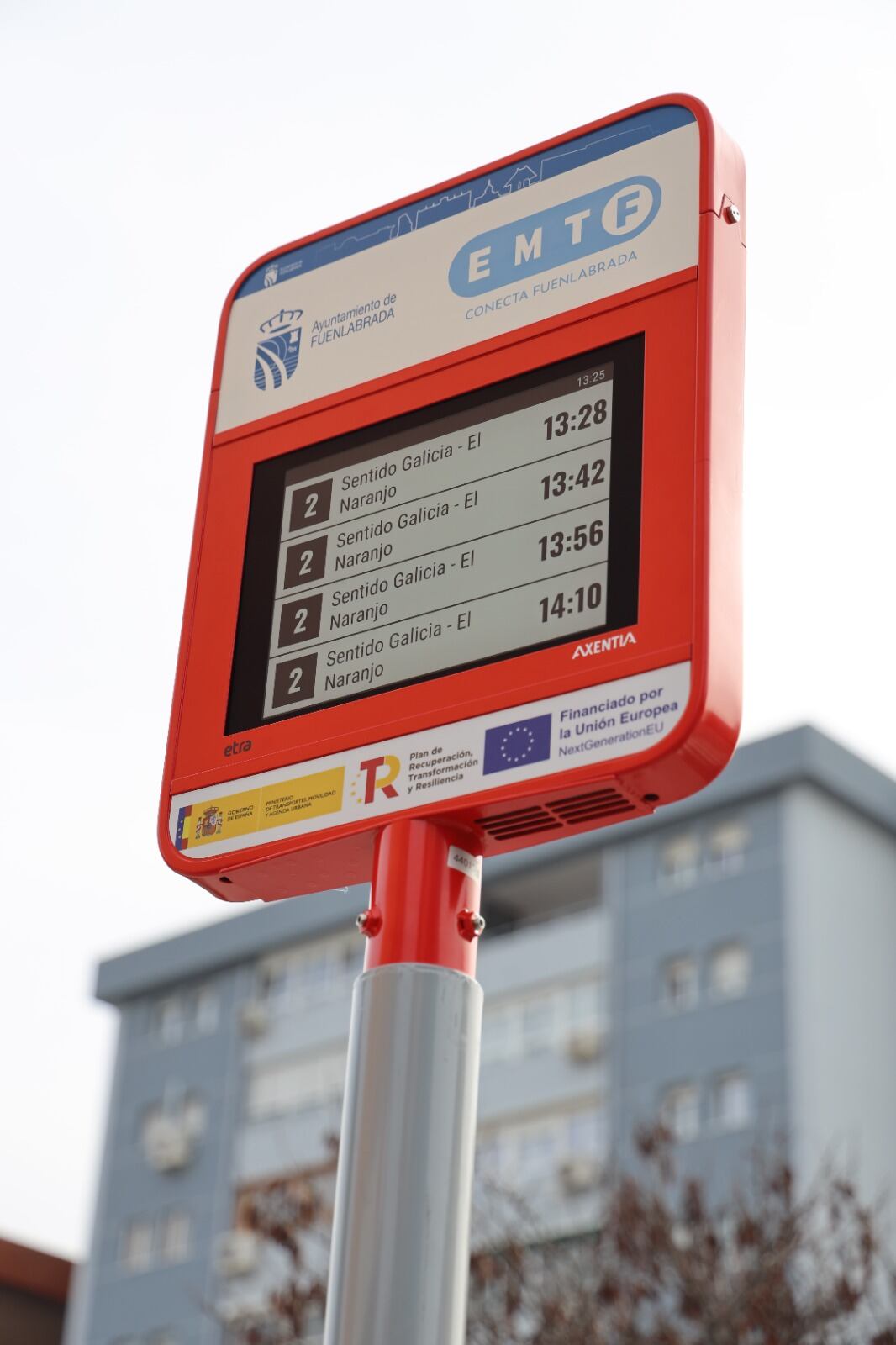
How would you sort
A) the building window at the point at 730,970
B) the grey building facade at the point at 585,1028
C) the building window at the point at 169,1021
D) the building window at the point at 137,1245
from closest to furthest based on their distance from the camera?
1. the grey building facade at the point at 585,1028
2. the building window at the point at 730,970
3. the building window at the point at 137,1245
4. the building window at the point at 169,1021

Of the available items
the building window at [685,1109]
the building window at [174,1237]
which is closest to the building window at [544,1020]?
the building window at [685,1109]

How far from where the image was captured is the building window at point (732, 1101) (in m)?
33.8

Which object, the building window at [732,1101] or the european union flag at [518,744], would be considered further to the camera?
the building window at [732,1101]

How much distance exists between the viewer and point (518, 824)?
3.29m

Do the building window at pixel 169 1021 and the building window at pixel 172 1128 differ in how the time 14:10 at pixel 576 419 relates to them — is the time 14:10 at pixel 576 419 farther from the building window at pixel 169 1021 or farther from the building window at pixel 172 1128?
the building window at pixel 169 1021

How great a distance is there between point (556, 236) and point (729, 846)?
111 ft

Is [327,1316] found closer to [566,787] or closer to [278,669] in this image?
[566,787]

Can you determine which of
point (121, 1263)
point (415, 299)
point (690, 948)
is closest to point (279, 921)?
point (121, 1263)

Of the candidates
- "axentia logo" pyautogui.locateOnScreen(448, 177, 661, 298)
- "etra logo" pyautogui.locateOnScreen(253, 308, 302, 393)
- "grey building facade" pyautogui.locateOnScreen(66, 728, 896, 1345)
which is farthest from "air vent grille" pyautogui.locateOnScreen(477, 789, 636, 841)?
"grey building facade" pyautogui.locateOnScreen(66, 728, 896, 1345)

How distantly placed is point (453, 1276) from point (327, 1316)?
0.19 meters

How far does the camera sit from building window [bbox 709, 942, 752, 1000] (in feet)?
115

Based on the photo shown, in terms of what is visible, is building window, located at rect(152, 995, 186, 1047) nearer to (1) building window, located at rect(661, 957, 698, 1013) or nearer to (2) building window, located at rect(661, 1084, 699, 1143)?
(1) building window, located at rect(661, 957, 698, 1013)

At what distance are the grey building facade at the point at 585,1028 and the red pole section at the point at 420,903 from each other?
28.1 meters

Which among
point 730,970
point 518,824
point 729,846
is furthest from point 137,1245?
point 518,824
